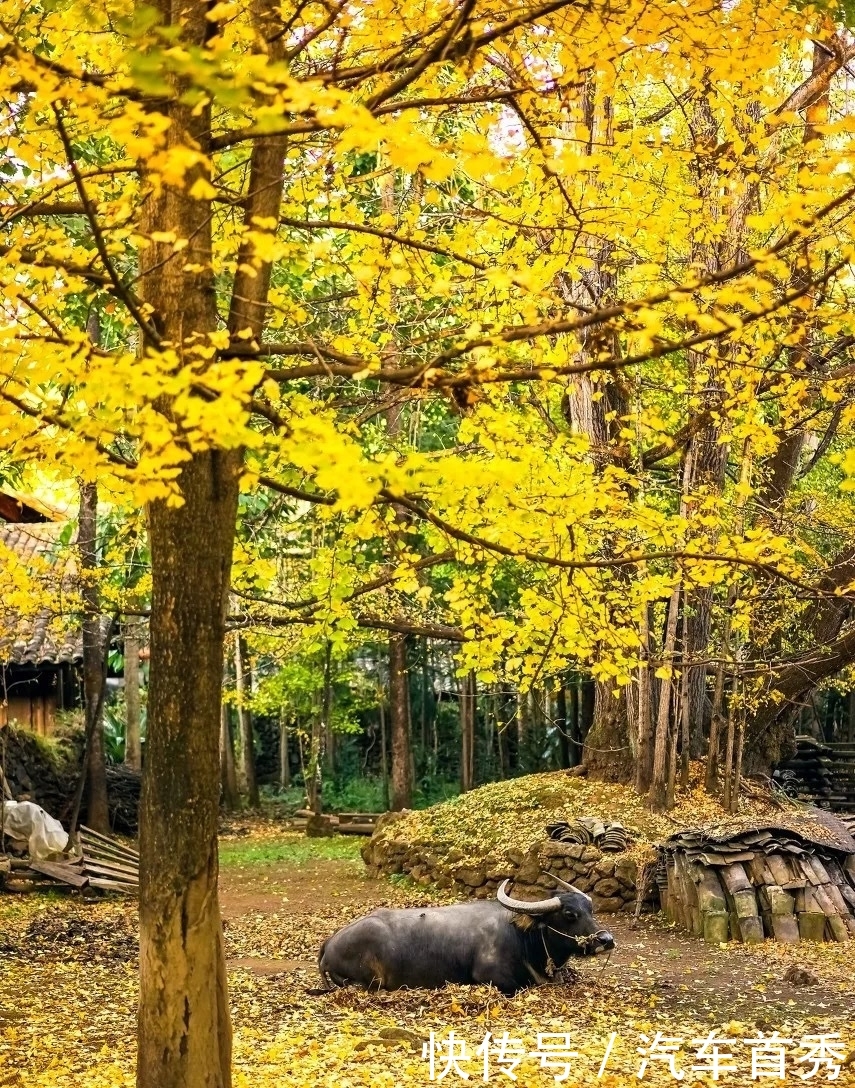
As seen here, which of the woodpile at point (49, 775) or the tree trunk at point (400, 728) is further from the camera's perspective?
the tree trunk at point (400, 728)

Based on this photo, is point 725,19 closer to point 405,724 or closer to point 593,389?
point 593,389

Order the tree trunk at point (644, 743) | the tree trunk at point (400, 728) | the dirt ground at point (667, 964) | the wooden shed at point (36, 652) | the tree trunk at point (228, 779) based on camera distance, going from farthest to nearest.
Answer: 1. the tree trunk at point (228, 779)
2. the tree trunk at point (400, 728)
3. the wooden shed at point (36, 652)
4. the tree trunk at point (644, 743)
5. the dirt ground at point (667, 964)

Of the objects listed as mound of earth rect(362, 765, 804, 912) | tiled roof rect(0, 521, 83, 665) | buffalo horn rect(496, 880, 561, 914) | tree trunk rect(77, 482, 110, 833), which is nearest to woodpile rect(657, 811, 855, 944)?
mound of earth rect(362, 765, 804, 912)

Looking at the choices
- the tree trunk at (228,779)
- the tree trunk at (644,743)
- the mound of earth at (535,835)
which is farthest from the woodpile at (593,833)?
the tree trunk at (228,779)

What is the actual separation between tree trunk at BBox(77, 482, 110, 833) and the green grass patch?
2.47 m

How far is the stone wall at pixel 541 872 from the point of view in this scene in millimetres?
13938

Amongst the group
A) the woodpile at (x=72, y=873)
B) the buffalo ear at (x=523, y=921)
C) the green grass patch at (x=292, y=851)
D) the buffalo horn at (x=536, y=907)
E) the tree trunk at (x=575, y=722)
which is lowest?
the green grass patch at (x=292, y=851)

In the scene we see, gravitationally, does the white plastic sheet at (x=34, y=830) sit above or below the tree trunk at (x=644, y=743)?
below

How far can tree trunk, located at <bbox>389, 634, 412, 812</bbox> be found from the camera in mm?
22984

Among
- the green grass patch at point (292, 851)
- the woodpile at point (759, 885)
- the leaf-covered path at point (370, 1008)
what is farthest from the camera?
the green grass patch at point (292, 851)

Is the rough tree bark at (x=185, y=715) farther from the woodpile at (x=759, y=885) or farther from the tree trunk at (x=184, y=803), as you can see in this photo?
the woodpile at (x=759, y=885)

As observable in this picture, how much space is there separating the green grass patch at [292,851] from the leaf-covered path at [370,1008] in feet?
22.0

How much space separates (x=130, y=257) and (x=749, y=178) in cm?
522

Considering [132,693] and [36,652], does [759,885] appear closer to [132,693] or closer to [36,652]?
[36,652]
